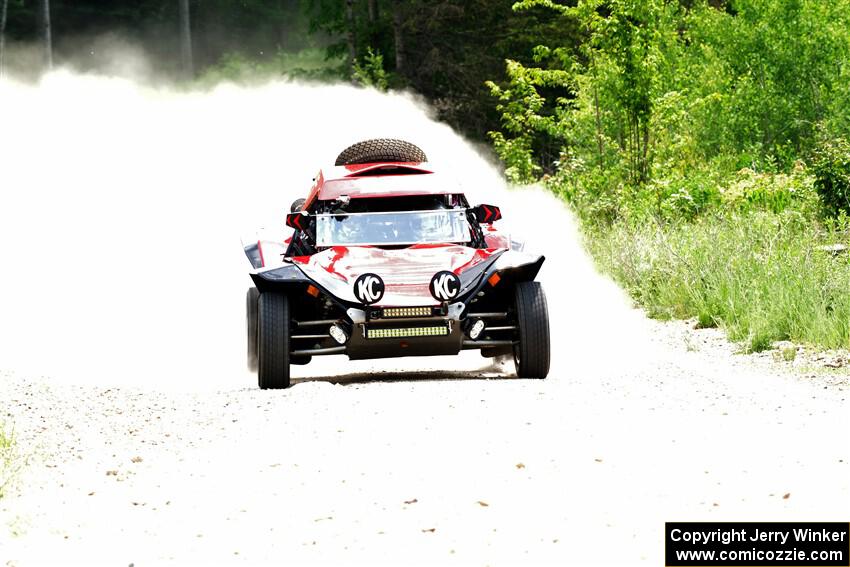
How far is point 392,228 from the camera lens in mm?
13414

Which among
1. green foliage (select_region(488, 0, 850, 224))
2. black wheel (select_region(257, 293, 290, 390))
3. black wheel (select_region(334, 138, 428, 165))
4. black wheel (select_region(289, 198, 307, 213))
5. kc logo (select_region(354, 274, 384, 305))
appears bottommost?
black wheel (select_region(257, 293, 290, 390))

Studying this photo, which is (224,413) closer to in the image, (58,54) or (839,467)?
(839,467)

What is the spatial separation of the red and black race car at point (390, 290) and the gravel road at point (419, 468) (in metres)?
0.43

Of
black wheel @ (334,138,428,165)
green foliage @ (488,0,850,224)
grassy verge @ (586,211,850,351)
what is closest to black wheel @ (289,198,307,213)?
black wheel @ (334,138,428,165)

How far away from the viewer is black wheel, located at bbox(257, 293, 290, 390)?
11945 mm

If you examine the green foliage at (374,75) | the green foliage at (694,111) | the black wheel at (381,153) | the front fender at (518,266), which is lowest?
the front fender at (518,266)

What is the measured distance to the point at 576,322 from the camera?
651 inches

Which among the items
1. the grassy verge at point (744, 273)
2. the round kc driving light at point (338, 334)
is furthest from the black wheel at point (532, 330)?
the grassy verge at point (744, 273)

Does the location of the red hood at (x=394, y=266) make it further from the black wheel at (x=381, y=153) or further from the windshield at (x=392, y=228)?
the black wheel at (x=381, y=153)

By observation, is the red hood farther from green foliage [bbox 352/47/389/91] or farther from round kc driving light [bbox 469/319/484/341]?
green foliage [bbox 352/47/389/91]

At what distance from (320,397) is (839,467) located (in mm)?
4173

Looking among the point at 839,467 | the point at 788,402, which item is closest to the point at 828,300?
the point at 788,402

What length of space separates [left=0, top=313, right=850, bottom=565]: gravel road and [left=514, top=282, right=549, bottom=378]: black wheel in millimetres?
347

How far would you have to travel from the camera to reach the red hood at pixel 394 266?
12023 mm
